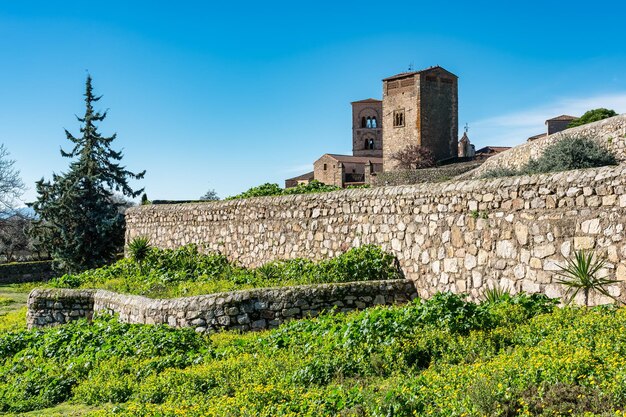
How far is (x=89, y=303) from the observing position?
596 inches

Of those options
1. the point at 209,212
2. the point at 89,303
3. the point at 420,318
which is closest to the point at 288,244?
the point at 209,212

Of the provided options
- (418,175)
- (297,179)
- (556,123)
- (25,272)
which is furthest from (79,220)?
(297,179)

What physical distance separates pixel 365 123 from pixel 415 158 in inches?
1397

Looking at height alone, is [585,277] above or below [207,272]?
above

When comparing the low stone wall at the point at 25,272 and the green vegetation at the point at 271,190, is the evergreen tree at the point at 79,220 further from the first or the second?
the green vegetation at the point at 271,190

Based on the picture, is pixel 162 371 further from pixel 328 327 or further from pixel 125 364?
pixel 328 327

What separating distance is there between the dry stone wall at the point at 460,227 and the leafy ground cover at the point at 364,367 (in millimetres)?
943

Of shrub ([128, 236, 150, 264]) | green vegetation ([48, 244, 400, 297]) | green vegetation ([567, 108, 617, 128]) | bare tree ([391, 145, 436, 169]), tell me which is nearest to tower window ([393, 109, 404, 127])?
bare tree ([391, 145, 436, 169])

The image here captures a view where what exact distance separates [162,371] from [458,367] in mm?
4327

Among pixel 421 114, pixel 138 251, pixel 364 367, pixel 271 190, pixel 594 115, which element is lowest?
pixel 364 367

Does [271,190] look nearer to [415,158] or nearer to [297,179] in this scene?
[415,158]

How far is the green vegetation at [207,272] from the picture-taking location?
1274 cm

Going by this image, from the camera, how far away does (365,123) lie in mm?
97125

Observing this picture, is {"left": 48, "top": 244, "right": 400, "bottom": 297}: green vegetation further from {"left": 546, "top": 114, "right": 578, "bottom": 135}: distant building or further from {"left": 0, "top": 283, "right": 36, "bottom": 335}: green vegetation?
{"left": 546, "top": 114, "right": 578, "bottom": 135}: distant building
